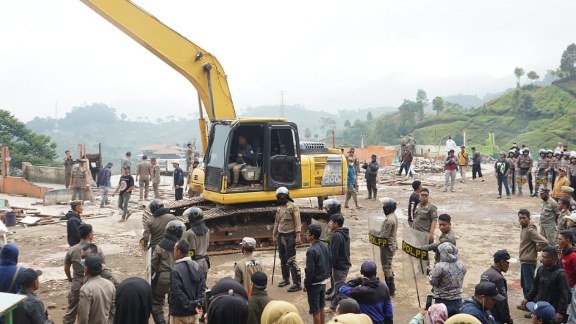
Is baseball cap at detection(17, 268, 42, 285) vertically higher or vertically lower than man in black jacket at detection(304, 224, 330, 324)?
higher

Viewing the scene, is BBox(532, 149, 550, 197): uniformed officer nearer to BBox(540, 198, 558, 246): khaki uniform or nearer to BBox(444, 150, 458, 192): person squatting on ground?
BBox(444, 150, 458, 192): person squatting on ground

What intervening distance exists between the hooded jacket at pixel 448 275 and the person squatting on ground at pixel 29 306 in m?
4.31

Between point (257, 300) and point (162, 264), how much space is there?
2.07m

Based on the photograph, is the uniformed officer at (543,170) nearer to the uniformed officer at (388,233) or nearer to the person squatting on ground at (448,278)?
the uniformed officer at (388,233)

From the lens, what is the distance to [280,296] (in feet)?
31.0

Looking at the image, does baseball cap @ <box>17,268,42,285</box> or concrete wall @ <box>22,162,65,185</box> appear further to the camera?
concrete wall @ <box>22,162,65,185</box>

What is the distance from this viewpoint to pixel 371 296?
5.72 m

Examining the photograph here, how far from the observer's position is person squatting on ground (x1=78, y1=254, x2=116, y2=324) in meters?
5.91

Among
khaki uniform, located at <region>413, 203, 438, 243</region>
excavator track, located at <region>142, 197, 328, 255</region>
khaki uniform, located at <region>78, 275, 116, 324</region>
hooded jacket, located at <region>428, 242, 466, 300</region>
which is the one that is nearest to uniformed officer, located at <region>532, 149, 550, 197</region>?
excavator track, located at <region>142, 197, 328, 255</region>

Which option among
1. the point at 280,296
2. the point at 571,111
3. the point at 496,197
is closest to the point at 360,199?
the point at 496,197

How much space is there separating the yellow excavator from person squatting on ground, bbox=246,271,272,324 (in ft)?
21.0

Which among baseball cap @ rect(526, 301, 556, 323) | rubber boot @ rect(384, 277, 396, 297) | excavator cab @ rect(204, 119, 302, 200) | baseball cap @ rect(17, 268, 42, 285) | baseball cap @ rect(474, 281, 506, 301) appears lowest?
rubber boot @ rect(384, 277, 396, 297)

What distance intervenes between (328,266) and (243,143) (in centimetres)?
557

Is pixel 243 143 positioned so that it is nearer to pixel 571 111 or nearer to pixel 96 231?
pixel 96 231
